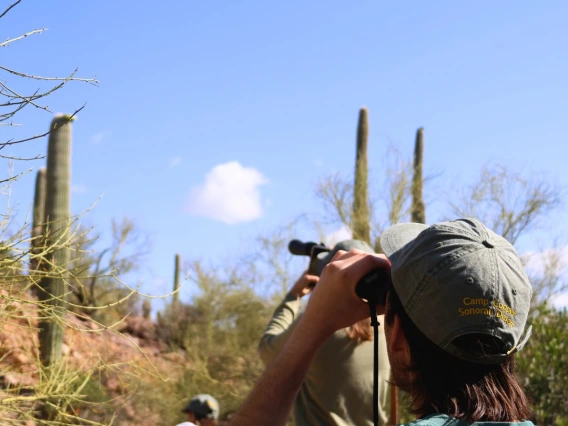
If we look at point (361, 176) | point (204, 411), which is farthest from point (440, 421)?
point (361, 176)

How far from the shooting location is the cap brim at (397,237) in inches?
62.8

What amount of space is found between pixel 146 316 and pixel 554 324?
47.8 ft

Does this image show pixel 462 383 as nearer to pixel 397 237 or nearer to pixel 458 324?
pixel 458 324

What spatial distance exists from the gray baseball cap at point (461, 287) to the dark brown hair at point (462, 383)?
0.03m

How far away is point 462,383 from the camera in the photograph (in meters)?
1.36

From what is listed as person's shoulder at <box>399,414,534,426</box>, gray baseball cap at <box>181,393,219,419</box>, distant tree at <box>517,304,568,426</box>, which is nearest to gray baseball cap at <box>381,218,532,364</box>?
person's shoulder at <box>399,414,534,426</box>

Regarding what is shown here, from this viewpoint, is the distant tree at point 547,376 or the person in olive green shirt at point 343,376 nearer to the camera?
the person in olive green shirt at point 343,376

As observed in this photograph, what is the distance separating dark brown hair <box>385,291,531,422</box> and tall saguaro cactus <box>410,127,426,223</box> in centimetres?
1566

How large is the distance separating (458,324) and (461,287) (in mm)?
65

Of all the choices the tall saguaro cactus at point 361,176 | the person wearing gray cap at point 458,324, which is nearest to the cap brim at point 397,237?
the person wearing gray cap at point 458,324

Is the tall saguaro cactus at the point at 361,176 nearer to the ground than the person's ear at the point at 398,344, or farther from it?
farther from it

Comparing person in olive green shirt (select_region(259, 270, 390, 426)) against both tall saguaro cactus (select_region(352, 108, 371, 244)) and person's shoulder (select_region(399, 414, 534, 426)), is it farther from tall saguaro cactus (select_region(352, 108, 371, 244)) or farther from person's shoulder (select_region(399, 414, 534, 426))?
tall saguaro cactus (select_region(352, 108, 371, 244))

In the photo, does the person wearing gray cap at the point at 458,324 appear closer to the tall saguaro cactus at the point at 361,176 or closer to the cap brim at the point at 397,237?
the cap brim at the point at 397,237

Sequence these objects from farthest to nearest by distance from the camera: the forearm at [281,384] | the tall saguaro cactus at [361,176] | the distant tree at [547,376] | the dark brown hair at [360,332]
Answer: the tall saguaro cactus at [361,176]
the distant tree at [547,376]
the dark brown hair at [360,332]
the forearm at [281,384]
